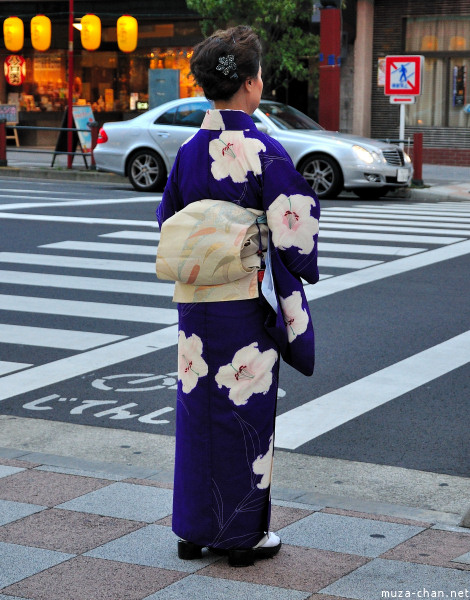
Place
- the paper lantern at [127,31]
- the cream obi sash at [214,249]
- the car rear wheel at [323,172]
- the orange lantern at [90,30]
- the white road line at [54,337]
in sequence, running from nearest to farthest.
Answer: the cream obi sash at [214,249] < the white road line at [54,337] < the car rear wheel at [323,172] < the orange lantern at [90,30] < the paper lantern at [127,31]

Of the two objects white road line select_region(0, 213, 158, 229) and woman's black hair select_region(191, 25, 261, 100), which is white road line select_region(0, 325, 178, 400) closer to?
woman's black hair select_region(191, 25, 261, 100)

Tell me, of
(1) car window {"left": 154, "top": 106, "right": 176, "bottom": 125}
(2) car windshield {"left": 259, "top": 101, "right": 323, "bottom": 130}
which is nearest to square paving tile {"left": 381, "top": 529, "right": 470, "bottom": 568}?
(2) car windshield {"left": 259, "top": 101, "right": 323, "bottom": 130}

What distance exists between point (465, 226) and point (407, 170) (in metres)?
3.72

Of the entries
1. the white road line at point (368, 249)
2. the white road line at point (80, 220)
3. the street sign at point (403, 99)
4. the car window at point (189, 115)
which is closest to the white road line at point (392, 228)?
the white road line at point (368, 249)

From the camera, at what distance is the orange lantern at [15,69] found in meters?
32.7

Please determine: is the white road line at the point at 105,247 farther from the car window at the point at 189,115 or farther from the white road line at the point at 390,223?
the car window at the point at 189,115

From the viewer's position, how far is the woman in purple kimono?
138 inches

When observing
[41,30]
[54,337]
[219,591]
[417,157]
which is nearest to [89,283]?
[54,337]

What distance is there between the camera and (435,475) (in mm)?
4598

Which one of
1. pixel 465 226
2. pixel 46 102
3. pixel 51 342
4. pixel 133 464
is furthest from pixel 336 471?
pixel 46 102

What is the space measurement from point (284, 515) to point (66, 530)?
78cm

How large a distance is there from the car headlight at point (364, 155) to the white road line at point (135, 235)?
5.11 metres

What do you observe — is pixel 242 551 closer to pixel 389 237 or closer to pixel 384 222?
pixel 389 237

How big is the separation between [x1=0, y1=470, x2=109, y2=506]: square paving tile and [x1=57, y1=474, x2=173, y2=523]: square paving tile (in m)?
0.06
